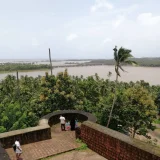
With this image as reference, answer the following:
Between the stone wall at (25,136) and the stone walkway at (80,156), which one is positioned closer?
the stone walkway at (80,156)

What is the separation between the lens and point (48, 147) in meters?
8.86

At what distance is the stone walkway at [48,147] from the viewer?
320 inches

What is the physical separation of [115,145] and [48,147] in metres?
3.31

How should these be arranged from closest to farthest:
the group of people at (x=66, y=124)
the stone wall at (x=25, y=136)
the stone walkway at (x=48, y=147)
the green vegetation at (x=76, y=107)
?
the stone walkway at (x=48, y=147) → the stone wall at (x=25, y=136) → the group of people at (x=66, y=124) → the green vegetation at (x=76, y=107)

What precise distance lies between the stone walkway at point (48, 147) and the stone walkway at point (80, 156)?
0.28 metres

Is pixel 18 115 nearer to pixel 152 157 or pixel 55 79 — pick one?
pixel 55 79

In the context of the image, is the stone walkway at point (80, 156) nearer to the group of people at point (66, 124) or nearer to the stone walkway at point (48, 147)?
the stone walkway at point (48, 147)

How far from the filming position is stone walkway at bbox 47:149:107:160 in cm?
761

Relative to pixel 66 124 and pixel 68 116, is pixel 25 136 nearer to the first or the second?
pixel 66 124

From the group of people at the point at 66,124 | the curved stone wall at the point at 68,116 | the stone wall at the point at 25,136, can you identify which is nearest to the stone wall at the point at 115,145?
the stone wall at the point at 25,136

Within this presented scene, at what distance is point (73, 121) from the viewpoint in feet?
38.7

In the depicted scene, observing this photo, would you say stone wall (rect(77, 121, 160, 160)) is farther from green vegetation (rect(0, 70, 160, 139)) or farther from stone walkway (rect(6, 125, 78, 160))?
green vegetation (rect(0, 70, 160, 139))

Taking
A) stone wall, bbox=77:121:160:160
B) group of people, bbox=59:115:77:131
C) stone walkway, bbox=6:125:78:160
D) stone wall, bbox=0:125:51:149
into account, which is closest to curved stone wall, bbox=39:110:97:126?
group of people, bbox=59:115:77:131

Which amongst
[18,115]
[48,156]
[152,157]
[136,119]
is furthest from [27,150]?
[136,119]
